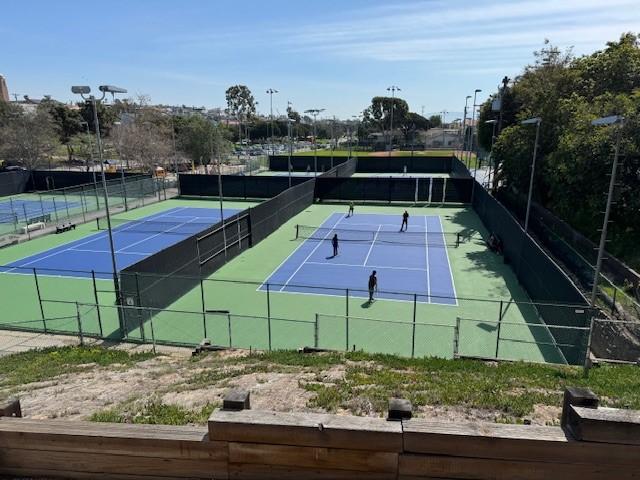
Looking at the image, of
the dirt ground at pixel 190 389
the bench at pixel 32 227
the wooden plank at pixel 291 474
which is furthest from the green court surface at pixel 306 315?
the wooden plank at pixel 291 474

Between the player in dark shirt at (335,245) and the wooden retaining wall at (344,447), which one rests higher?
the wooden retaining wall at (344,447)

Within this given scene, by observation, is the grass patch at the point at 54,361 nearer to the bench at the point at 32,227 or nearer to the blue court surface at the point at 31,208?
the bench at the point at 32,227

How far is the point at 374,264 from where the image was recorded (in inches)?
922

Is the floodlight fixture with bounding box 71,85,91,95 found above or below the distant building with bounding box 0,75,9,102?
below

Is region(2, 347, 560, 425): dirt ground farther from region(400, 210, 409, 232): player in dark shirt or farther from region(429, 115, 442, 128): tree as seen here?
region(429, 115, 442, 128): tree

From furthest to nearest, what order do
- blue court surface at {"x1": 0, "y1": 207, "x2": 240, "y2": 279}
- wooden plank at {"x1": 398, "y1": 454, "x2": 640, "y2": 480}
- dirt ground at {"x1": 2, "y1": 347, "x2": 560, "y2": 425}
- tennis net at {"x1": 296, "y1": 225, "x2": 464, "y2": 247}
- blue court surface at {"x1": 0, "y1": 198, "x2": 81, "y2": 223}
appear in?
blue court surface at {"x1": 0, "y1": 198, "x2": 81, "y2": 223} → tennis net at {"x1": 296, "y1": 225, "x2": 464, "y2": 247} → blue court surface at {"x1": 0, "y1": 207, "x2": 240, "y2": 279} → dirt ground at {"x1": 2, "y1": 347, "x2": 560, "y2": 425} → wooden plank at {"x1": 398, "y1": 454, "x2": 640, "y2": 480}

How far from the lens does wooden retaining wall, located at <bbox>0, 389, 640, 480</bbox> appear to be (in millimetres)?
2844

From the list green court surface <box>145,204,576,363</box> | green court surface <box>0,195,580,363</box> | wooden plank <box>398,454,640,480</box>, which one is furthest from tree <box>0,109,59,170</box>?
wooden plank <box>398,454,640,480</box>

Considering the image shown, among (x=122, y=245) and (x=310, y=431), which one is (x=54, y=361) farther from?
(x=122, y=245)

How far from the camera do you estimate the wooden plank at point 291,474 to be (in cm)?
295

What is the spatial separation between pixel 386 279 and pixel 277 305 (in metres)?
5.82

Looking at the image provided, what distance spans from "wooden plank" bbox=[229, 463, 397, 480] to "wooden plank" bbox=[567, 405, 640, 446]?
122cm

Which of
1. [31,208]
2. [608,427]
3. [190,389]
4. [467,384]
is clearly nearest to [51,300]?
[190,389]

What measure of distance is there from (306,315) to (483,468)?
1425 centimetres
